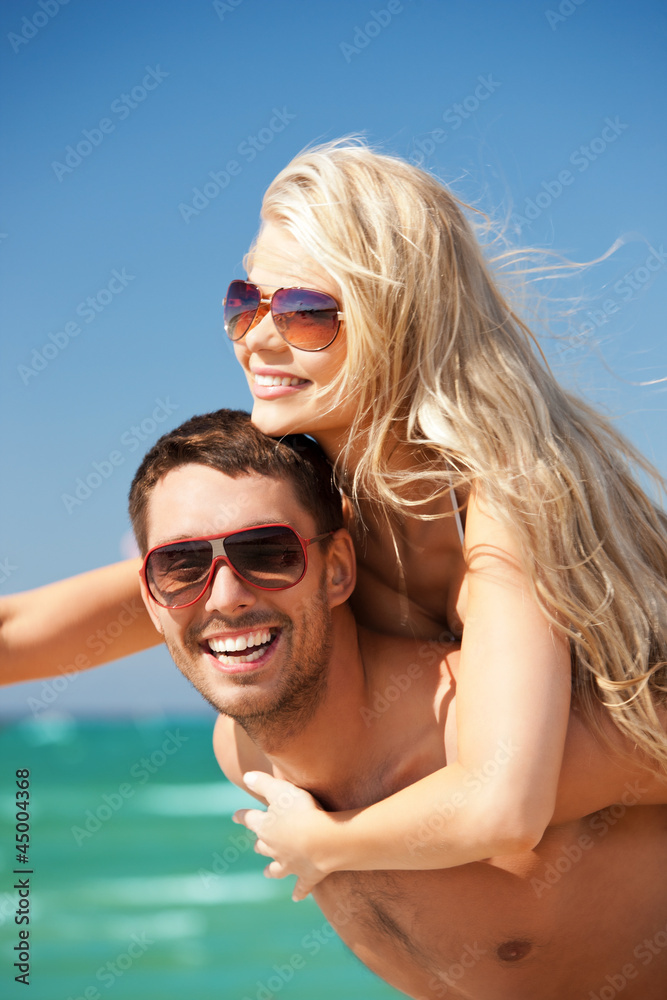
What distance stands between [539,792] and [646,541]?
3.11 feet

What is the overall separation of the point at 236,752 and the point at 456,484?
1.54m

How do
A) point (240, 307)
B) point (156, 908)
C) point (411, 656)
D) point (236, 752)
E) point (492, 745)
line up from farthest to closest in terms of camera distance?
point (156, 908)
point (236, 752)
point (411, 656)
point (240, 307)
point (492, 745)

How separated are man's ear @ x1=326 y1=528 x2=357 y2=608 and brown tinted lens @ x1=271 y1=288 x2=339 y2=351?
0.66 m

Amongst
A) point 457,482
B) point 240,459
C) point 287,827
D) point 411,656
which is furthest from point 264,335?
point 287,827

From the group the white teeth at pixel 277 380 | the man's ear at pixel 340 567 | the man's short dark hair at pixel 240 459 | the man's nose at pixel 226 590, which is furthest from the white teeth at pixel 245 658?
the white teeth at pixel 277 380

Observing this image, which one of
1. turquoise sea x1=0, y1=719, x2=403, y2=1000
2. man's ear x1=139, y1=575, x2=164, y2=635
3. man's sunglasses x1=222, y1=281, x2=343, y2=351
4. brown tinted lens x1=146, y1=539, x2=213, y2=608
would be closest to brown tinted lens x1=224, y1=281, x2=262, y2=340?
man's sunglasses x1=222, y1=281, x2=343, y2=351

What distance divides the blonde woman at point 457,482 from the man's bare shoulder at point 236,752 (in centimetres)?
33

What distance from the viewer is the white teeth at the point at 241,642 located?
2.68 metres

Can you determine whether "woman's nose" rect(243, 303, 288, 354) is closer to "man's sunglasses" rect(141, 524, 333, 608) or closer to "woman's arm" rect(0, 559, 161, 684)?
"man's sunglasses" rect(141, 524, 333, 608)

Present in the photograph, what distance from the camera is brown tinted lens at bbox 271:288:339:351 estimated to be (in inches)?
103

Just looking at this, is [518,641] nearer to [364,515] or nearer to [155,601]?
[364,515]

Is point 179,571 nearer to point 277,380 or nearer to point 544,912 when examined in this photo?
point 277,380

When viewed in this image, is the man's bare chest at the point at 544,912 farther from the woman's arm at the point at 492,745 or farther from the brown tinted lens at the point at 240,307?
the brown tinted lens at the point at 240,307

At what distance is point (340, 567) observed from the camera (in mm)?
2941
